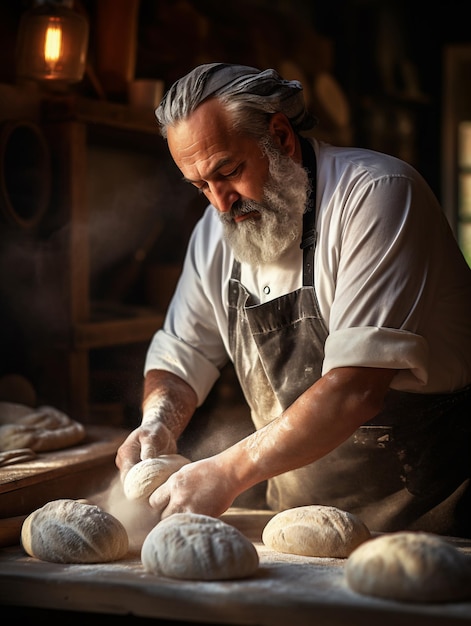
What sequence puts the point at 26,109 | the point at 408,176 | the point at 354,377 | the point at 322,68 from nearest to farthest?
the point at 354,377, the point at 408,176, the point at 26,109, the point at 322,68

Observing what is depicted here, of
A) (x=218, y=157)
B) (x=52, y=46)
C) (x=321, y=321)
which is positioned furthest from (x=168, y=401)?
(x=52, y=46)

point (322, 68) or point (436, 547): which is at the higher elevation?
point (322, 68)

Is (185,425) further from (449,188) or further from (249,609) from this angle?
(449,188)

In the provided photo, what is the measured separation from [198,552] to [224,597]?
0.47 feet

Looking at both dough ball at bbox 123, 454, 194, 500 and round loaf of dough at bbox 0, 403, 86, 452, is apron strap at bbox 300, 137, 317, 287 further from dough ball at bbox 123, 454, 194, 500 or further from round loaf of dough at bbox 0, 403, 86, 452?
round loaf of dough at bbox 0, 403, 86, 452

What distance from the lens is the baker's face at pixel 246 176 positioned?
7.85ft

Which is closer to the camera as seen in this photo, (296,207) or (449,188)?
(296,207)

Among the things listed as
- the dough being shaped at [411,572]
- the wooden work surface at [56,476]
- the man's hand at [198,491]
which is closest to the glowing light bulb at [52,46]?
the wooden work surface at [56,476]


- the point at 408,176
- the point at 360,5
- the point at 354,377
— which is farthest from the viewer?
the point at 360,5

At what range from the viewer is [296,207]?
99.6 inches

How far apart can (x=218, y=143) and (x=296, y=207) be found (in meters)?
0.31

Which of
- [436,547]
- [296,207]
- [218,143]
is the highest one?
[218,143]

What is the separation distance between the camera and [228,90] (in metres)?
2.40

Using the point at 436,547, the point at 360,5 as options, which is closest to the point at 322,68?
the point at 360,5
